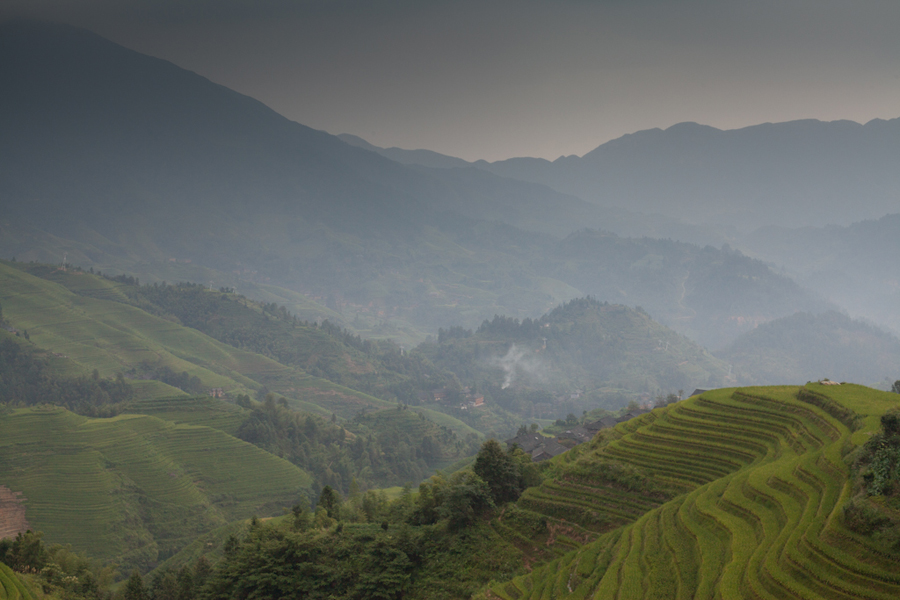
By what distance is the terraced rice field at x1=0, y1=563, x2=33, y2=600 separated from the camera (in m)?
26.3

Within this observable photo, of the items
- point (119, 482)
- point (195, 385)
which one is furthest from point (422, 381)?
point (119, 482)

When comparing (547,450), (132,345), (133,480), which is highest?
(547,450)

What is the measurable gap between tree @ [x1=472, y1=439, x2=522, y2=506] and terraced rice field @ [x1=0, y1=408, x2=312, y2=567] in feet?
147

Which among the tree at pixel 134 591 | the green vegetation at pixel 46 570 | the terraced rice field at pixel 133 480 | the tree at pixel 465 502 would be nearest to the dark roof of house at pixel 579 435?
the terraced rice field at pixel 133 480

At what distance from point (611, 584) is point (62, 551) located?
3973cm

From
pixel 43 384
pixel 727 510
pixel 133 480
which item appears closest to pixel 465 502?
pixel 727 510

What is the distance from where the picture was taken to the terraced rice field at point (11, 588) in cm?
2633

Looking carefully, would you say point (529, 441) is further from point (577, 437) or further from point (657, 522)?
point (657, 522)

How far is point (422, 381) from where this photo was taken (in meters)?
179

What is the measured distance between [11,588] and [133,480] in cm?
4663

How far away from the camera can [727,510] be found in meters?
22.0

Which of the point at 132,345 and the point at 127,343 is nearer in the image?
the point at 127,343

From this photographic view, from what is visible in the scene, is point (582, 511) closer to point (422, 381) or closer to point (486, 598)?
point (486, 598)

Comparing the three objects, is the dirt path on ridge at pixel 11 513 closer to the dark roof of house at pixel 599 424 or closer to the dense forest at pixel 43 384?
the dense forest at pixel 43 384
